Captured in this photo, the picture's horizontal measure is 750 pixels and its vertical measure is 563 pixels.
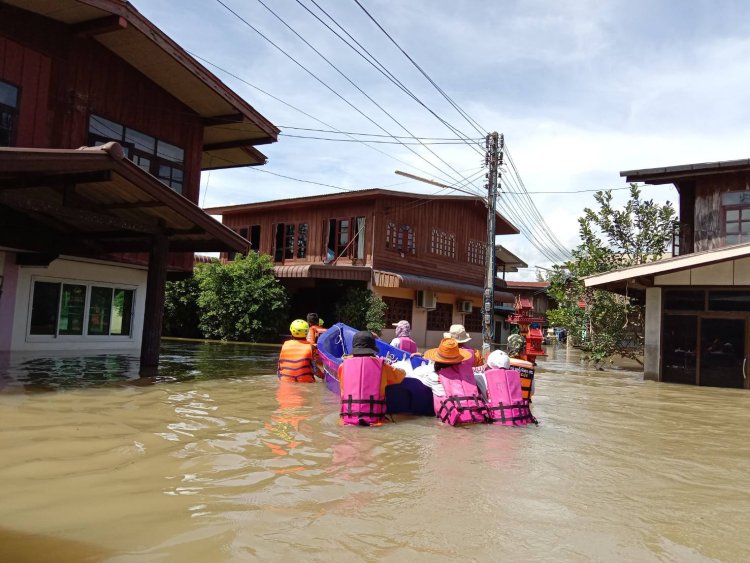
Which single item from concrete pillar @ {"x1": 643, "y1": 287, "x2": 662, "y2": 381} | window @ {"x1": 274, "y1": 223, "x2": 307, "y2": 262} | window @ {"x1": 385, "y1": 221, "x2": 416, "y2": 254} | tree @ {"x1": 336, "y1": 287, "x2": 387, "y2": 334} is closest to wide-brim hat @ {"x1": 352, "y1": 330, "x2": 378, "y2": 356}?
concrete pillar @ {"x1": 643, "y1": 287, "x2": 662, "y2": 381}

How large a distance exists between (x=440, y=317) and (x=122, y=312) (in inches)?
638

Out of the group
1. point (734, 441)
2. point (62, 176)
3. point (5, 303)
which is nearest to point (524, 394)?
point (734, 441)

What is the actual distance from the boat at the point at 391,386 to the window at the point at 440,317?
55.8 feet

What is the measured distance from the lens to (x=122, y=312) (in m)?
16.1

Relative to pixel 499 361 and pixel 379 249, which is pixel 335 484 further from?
pixel 379 249

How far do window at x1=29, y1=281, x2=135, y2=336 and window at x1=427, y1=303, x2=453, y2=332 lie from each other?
15.2 metres

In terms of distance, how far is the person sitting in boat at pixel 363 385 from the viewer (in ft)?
24.9

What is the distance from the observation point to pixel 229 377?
12.4 m

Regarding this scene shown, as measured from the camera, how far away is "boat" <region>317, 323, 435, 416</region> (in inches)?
A: 338

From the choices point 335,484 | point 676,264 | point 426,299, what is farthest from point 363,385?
point 426,299

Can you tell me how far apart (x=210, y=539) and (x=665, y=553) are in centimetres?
292

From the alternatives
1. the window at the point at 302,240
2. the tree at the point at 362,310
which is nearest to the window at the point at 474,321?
the tree at the point at 362,310

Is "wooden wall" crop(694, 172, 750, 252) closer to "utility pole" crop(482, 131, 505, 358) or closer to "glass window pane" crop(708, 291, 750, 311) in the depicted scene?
"glass window pane" crop(708, 291, 750, 311)

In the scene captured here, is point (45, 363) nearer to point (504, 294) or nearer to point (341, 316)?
point (341, 316)
